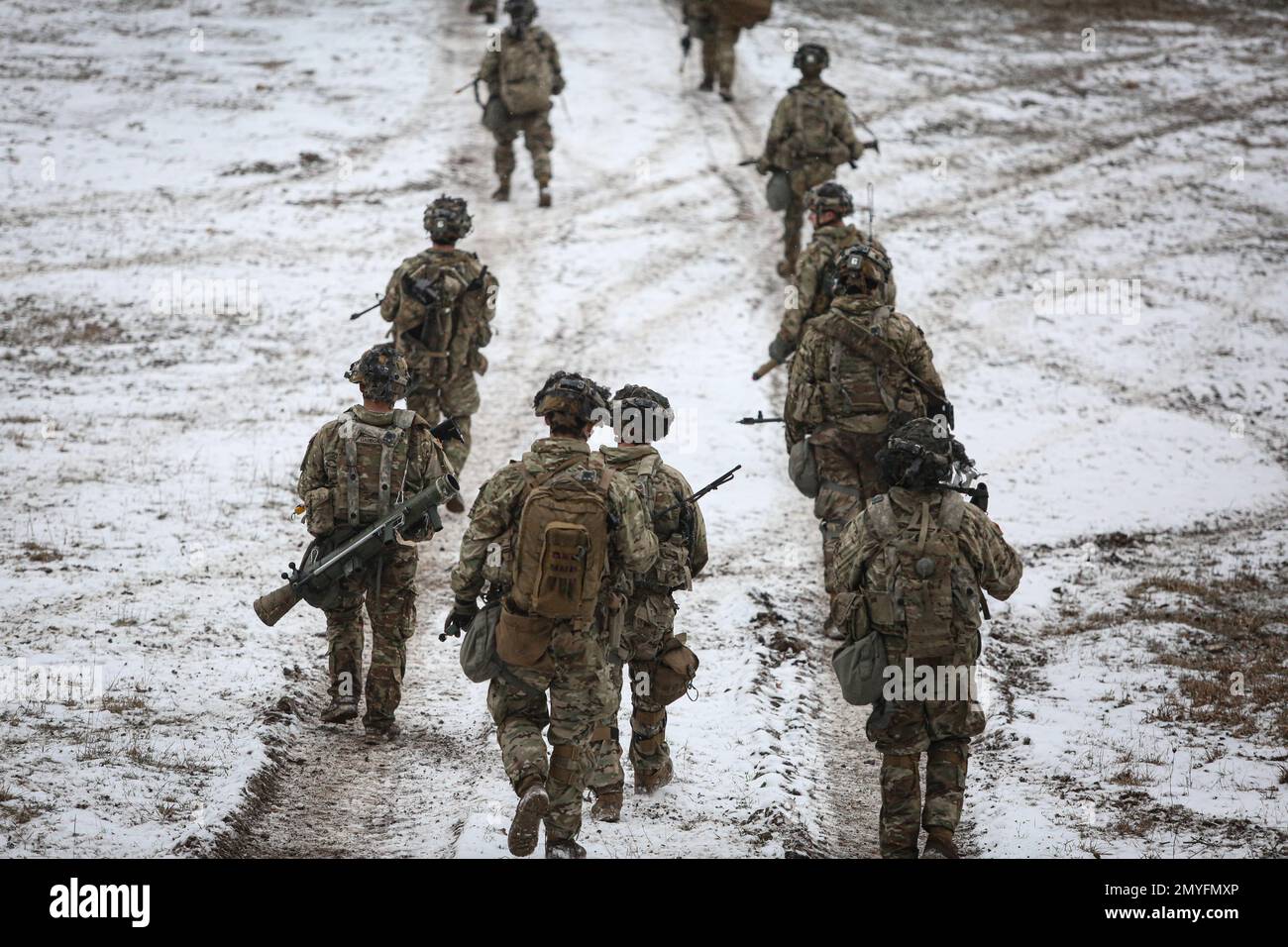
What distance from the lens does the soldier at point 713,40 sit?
1959cm

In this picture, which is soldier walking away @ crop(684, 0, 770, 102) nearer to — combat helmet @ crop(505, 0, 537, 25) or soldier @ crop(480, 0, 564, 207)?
soldier @ crop(480, 0, 564, 207)

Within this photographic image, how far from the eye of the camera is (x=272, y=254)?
1559 centimetres

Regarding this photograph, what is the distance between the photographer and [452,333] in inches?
407

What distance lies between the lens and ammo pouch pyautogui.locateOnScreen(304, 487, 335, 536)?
7.35m

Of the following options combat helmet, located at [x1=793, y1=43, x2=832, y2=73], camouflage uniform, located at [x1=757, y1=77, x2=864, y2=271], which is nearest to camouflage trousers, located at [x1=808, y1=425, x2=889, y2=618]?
camouflage uniform, located at [x1=757, y1=77, x2=864, y2=271]

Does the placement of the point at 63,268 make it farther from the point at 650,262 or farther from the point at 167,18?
the point at 167,18

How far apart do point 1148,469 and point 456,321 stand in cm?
641

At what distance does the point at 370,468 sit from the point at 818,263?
4.37m

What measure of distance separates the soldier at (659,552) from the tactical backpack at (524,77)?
10306 millimetres

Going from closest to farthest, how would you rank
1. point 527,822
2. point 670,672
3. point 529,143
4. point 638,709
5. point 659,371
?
point 527,822 → point 670,672 → point 638,709 → point 659,371 → point 529,143

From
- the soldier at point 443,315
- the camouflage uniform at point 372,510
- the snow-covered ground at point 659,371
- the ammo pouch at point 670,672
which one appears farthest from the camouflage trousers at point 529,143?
the ammo pouch at point 670,672

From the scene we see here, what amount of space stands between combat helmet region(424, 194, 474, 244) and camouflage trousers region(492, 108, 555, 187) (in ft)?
21.0

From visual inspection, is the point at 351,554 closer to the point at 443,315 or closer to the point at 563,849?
the point at 563,849

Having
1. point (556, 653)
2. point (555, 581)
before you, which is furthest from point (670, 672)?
point (555, 581)
